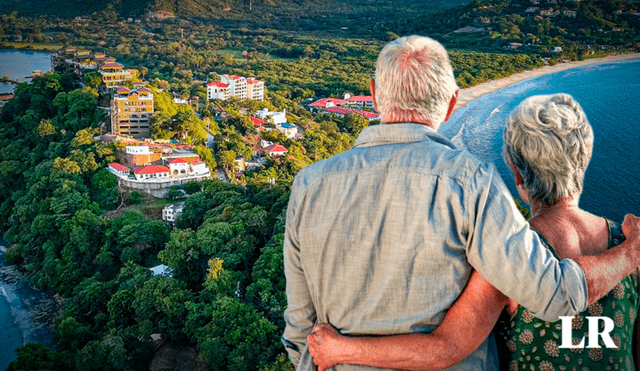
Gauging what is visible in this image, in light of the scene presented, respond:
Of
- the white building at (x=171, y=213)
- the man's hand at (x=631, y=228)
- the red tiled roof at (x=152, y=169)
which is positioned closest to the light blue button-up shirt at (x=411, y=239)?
the man's hand at (x=631, y=228)

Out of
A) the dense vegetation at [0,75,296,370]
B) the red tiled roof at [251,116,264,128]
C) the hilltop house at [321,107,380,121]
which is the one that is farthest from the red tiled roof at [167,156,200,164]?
the hilltop house at [321,107,380,121]

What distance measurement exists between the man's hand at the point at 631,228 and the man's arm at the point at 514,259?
0.22 meters

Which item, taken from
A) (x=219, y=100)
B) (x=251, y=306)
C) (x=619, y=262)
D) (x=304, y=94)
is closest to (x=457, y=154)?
(x=619, y=262)

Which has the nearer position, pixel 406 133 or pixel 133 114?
pixel 406 133

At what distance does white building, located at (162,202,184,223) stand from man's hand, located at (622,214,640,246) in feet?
38.2

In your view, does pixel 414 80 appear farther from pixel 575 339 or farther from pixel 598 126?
pixel 598 126

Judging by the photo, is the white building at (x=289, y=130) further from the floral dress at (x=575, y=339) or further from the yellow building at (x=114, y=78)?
the floral dress at (x=575, y=339)

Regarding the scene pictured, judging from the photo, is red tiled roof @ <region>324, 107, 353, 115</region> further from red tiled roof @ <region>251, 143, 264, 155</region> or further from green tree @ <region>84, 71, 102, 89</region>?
green tree @ <region>84, 71, 102, 89</region>

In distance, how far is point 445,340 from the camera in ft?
4.23

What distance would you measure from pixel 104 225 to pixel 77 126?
5916 millimetres

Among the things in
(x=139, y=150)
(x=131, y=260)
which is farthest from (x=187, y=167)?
(x=131, y=260)

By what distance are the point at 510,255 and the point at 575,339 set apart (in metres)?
0.33

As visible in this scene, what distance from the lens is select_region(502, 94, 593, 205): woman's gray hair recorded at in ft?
4.47

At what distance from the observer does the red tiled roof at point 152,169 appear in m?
13.6
